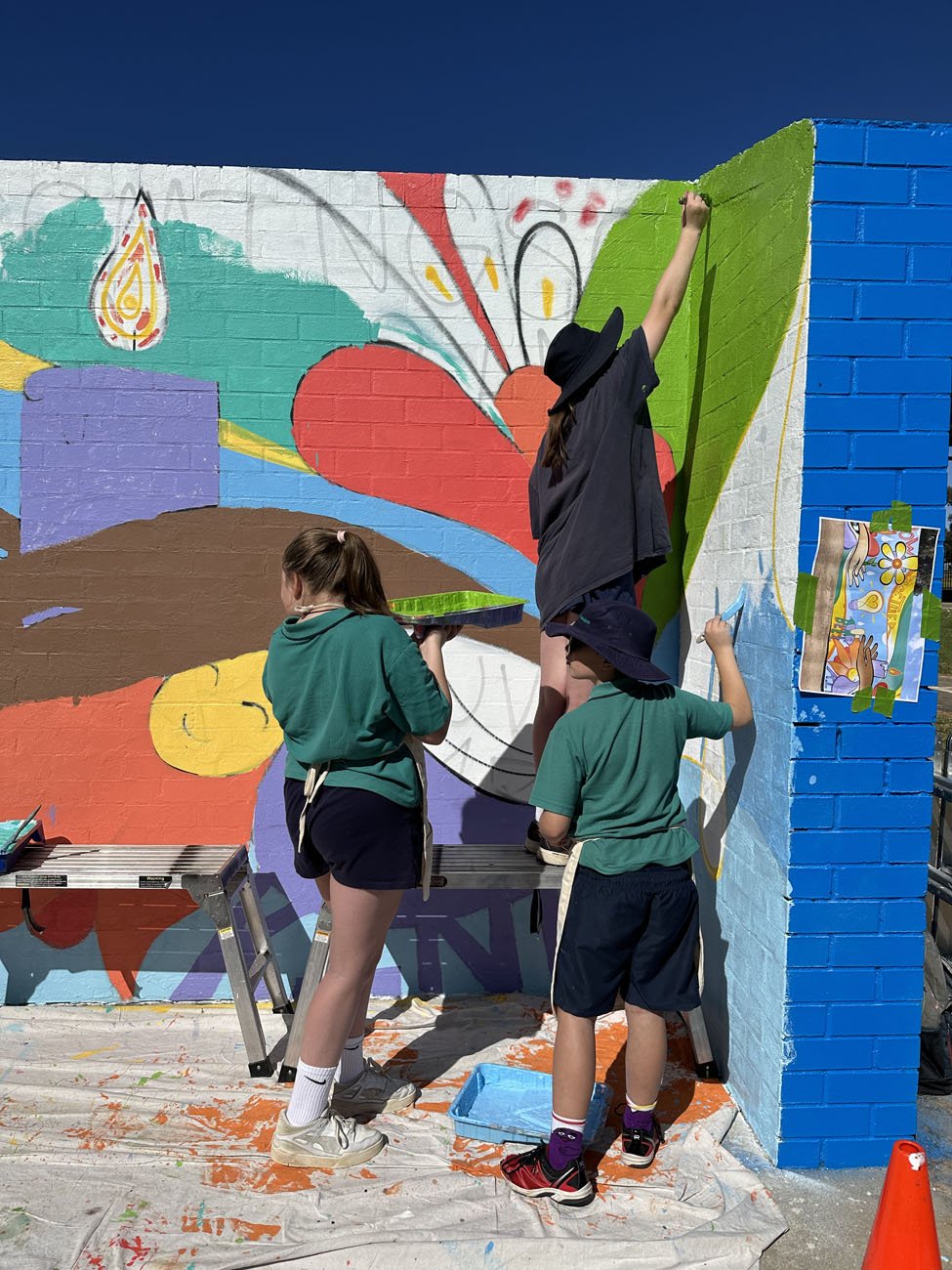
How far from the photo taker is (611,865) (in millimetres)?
2734

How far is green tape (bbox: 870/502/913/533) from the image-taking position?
2793 mm

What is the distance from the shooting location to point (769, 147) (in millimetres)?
3016

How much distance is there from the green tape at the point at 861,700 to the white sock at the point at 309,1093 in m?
1.88

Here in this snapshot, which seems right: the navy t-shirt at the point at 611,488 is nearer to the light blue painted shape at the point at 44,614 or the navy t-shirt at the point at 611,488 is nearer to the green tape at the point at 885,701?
the green tape at the point at 885,701

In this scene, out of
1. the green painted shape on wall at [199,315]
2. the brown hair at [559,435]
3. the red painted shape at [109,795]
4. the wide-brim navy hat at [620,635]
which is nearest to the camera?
the wide-brim navy hat at [620,635]

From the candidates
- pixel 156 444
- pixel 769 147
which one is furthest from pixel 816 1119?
pixel 156 444

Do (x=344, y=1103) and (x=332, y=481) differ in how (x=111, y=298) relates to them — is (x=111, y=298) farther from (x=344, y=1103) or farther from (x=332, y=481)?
(x=344, y=1103)

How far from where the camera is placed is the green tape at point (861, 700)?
282cm

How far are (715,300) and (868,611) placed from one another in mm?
1401

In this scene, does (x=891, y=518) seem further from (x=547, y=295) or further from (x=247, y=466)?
(x=247, y=466)

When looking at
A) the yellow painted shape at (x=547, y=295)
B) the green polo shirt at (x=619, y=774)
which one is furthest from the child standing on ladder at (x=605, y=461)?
the yellow painted shape at (x=547, y=295)

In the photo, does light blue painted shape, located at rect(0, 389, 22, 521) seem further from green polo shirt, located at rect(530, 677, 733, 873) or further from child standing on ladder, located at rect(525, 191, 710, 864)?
green polo shirt, located at rect(530, 677, 733, 873)

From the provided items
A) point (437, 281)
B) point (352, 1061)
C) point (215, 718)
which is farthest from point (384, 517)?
point (352, 1061)

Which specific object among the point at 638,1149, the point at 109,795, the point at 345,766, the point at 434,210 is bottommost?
the point at 638,1149
